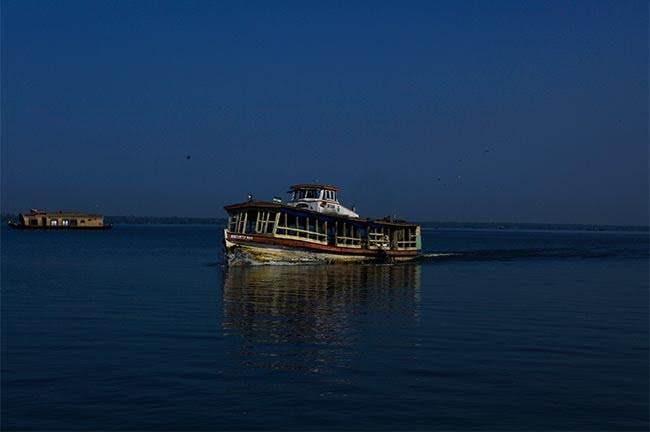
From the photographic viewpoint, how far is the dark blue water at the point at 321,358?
14703 millimetres

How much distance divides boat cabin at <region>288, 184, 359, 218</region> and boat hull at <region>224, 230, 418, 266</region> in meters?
3.81

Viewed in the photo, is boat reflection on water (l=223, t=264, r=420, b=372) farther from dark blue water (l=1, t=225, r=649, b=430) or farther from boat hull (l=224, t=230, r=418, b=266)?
boat hull (l=224, t=230, r=418, b=266)

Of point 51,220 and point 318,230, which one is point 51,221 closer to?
point 51,220

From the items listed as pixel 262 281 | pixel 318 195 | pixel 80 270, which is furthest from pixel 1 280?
pixel 318 195

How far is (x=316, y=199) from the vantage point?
62.3 meters

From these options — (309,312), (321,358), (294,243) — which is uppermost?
(294,243)

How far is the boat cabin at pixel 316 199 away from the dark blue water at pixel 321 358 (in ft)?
70.8

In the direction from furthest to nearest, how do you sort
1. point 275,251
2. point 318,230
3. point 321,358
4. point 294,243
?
point 318,230
point 294,243
point 275,251
point 321,358

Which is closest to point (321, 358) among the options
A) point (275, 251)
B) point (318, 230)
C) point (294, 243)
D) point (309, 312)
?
point (309, 312)

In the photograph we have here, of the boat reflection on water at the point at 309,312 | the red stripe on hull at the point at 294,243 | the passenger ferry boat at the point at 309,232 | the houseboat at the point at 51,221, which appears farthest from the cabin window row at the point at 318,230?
the houseboat at the point at 51,221

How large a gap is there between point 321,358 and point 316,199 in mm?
42518

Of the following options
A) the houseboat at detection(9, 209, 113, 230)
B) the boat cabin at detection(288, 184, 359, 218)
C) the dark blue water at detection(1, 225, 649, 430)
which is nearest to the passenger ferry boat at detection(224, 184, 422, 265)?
the boat cabin at detection(288, 184, 359, 218)

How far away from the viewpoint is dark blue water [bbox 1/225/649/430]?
48.2 ft

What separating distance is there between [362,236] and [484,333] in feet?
130
